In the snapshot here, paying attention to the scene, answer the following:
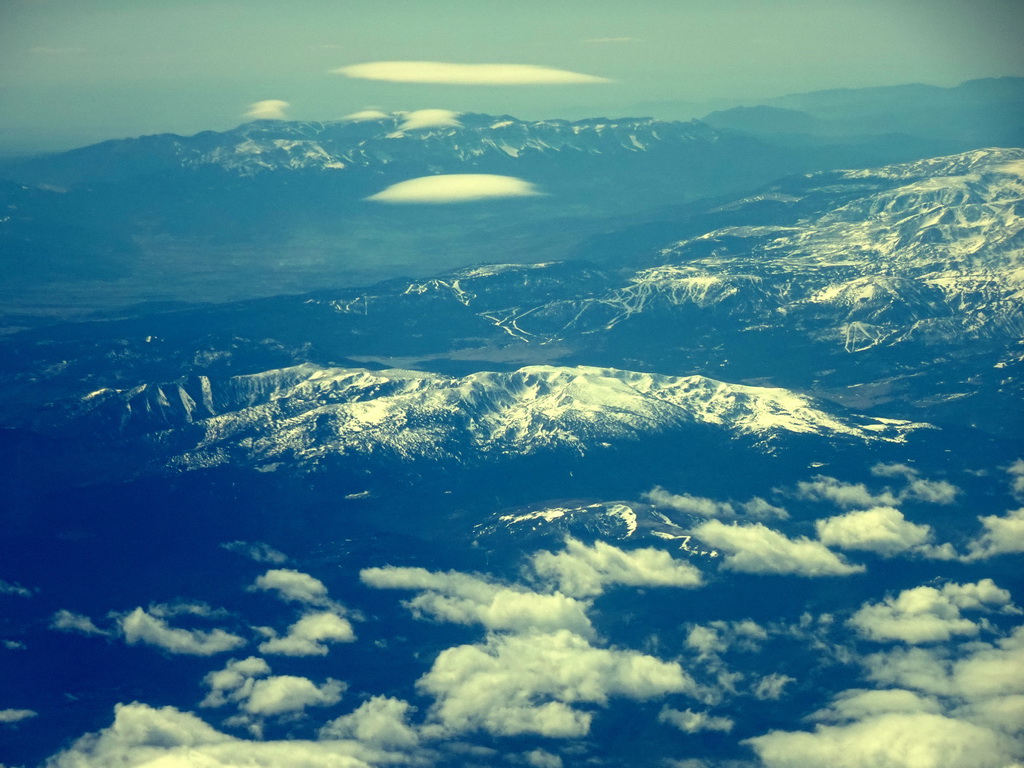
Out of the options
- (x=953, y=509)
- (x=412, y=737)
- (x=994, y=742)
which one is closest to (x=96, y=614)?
(x=412, y=737)

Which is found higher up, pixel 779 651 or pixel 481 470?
pixel 481 470

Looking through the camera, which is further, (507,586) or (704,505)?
(704,505)

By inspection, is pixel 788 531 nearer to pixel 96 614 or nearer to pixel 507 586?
pixel 507 586

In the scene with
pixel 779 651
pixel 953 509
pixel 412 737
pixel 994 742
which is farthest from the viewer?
pixel 953 509

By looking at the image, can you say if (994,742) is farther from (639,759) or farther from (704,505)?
(704,505)

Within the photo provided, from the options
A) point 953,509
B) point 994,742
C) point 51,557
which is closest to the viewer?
point 994,742

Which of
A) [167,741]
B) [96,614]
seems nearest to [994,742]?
[167,741]

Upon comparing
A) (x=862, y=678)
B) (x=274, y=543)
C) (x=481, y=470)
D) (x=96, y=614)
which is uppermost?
(x=481, y=470)

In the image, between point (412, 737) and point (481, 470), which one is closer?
point (412, 737)

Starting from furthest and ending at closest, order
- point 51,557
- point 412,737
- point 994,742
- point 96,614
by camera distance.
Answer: point 51,557 → point 96,614 → point 412,737 → point 994,742
